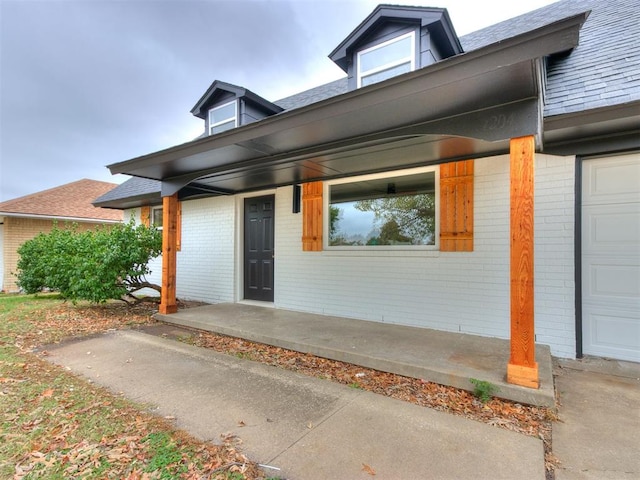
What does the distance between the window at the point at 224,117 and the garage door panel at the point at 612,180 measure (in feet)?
19.7

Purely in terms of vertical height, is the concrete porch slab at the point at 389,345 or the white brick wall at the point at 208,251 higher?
the white brick wall at the point at 208,251

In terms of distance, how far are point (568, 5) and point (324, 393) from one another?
7.48 m

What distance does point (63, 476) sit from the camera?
5.69 feet

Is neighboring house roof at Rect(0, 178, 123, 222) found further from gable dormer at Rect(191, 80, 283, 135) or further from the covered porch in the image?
the covered porch

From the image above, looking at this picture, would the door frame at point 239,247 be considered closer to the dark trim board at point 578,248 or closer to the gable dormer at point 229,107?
the gable dormer at point 229,107

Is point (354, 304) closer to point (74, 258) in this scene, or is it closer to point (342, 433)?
point (342, 433)

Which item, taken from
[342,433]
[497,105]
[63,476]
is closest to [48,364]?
[63,476]

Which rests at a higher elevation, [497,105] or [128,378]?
[497,105]

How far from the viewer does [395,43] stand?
4711 millimetres

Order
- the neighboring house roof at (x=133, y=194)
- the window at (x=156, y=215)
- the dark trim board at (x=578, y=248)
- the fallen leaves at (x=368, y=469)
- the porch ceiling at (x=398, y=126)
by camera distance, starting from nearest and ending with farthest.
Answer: the fallen leaves at (x=368, y=469) < the porch ceiling at (x=398, y=126) < the dark trim board at (x=578, y=248) < the neighboring house roof at (x=133, y=194) < the window at (x=156, y=215)

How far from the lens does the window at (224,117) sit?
21.9 ft

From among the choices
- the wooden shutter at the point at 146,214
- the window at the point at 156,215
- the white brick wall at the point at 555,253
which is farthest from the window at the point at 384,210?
the wooden shutter at the point at 146,214

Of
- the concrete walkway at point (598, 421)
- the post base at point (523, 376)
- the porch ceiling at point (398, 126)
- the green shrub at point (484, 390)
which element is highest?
the porch ceiling at point (398, 126)

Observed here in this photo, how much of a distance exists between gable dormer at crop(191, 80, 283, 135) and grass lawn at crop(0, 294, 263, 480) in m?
5.13
